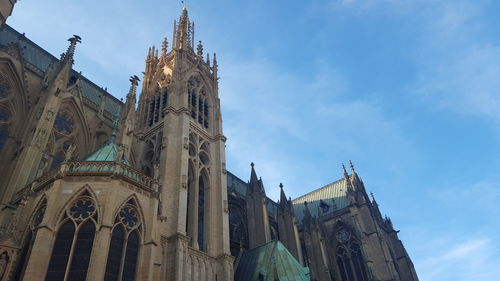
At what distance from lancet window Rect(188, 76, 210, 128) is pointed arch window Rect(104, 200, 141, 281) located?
610 inches

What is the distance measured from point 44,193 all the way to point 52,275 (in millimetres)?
4110

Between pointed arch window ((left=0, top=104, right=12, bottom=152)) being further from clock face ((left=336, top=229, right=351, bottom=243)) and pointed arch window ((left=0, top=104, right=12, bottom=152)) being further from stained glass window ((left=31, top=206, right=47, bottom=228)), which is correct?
clock face ((left=336, top=229, right=351, bottom=243))

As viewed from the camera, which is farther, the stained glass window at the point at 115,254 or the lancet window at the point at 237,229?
the lancet window at the point at 237,229

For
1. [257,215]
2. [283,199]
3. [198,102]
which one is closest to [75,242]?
[257,215]

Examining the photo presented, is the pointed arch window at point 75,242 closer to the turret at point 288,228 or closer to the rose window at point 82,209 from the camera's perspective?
the rose window at point 82,209

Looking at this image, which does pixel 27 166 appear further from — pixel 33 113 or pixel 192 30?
pixel 192 30

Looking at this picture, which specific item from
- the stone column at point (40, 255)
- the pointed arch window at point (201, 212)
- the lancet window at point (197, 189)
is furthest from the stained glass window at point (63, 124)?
the stone column at point (40, 255)

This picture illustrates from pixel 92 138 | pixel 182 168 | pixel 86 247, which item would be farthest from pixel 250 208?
pixel 86 247

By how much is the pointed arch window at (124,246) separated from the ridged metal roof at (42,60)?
13537 mm

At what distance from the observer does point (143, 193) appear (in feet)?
68.1

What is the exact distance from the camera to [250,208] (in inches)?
1414

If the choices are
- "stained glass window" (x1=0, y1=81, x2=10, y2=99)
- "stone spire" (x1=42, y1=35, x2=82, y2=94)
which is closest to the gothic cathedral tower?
"stone spire" (x1=42, y1=35, x2=82, y2=94)

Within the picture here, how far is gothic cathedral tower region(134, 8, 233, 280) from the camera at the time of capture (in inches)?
982

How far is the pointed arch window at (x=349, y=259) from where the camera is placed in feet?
149
